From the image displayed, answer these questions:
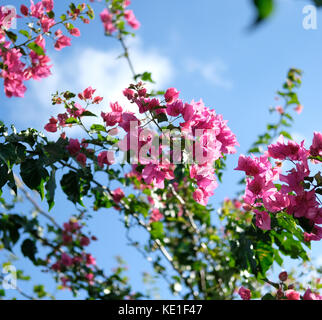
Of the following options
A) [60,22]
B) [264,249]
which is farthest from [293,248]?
[60,22]

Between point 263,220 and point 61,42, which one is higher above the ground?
point 61,42

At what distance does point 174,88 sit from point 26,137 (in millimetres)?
585

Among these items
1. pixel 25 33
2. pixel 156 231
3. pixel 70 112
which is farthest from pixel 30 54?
pixel 156 231

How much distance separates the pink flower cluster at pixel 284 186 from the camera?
3.51 ft

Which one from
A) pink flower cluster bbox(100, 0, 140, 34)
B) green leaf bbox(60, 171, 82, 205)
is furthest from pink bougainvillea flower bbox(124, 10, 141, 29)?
green leaf bbox(60, 171, 82, 205)

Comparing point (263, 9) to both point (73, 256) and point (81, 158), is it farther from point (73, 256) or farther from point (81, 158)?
point (73, 256)

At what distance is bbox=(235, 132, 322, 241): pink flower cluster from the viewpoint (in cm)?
107

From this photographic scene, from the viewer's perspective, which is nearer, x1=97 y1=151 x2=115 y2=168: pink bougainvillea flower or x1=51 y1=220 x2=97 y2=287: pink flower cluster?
x1=97 y1=151 x2=115 y2=168: pink bougainvillea flower

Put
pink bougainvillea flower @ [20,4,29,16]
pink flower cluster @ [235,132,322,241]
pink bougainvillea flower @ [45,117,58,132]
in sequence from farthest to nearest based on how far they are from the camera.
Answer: pink bougainvillea flower @ [20,4,29,16] < pink bougainvillea flower @ [45,117,58,132] < pink flower cluster @ [235,132,322,241]

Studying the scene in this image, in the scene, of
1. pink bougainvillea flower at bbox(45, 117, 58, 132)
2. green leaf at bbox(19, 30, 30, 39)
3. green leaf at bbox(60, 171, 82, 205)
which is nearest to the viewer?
green leaf at bbox(60, 171, 82, 205)

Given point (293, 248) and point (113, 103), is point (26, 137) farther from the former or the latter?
point (293, 248)

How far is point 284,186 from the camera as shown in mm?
1108

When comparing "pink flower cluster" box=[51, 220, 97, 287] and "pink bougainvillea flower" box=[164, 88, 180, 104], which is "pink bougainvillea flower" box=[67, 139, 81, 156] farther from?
"pink flower cluster" box=[51, 220, 97, 287]

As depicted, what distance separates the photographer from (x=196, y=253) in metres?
2.97
